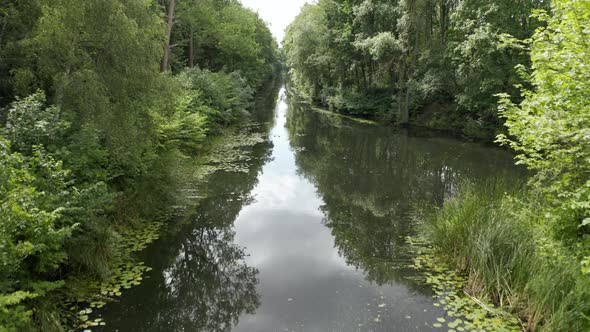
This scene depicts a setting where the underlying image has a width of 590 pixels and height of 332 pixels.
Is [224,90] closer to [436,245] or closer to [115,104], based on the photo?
[115,104]

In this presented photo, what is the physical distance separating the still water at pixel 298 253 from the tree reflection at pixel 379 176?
49 mm

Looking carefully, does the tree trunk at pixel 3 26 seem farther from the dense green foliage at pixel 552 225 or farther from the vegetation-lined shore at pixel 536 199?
the dense green foliage at pixel 552 225

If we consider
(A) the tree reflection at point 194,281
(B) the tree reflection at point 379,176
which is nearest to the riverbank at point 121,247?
(A) the tree reflection at point 194,281

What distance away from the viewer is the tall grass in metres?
5.17

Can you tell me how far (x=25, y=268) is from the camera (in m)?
5.25

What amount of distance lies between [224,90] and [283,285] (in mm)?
19615

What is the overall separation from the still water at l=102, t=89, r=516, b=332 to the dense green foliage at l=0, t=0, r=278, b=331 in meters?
1.15

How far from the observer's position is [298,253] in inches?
358

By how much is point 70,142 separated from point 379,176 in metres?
11.9

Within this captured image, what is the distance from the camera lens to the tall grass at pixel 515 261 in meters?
5.17

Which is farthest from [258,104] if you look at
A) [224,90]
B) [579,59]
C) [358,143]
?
[579,59]

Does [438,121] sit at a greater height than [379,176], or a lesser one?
greater

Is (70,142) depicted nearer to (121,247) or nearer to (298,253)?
(121,247)

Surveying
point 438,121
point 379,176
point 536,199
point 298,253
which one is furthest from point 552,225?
point 438,121
